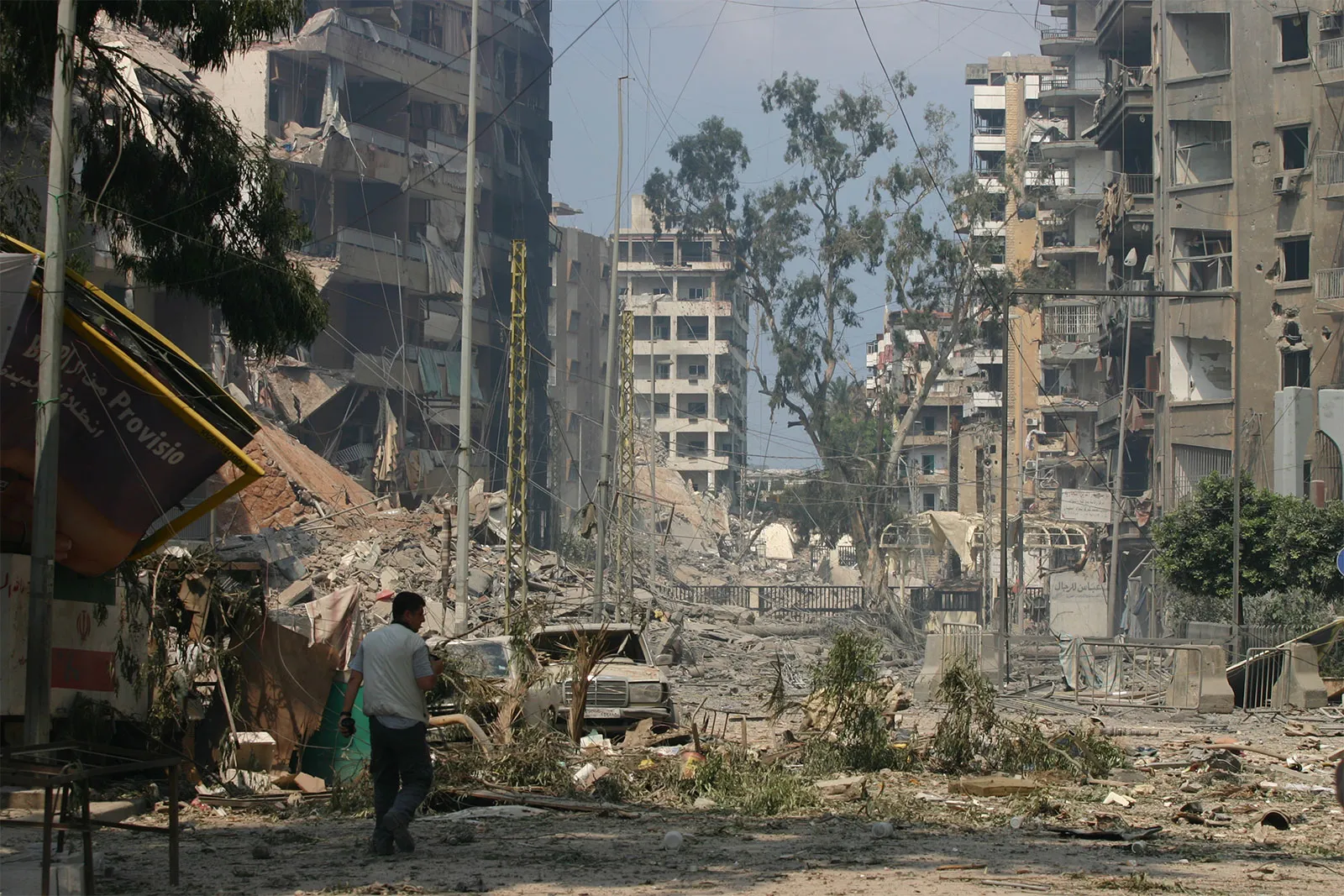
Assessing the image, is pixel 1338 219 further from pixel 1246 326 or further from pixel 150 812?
pixel 150 812

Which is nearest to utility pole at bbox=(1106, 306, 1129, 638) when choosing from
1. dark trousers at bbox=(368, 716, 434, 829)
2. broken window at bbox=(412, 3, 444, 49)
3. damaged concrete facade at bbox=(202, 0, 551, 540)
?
damaged concrete facade at bbox=(202, 0, 551, 540)

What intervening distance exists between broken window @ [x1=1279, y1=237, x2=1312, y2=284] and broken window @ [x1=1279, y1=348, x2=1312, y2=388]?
8.48 ft

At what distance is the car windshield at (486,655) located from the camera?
18.0 metres

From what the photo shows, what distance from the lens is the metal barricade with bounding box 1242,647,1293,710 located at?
2473 centimetres

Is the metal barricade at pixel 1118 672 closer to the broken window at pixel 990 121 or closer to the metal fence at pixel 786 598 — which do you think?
the metal fence at pixel 786 598

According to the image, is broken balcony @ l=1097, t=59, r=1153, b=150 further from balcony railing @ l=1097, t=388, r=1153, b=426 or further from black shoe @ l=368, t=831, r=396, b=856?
black shoe @ l=368, t=831, r=396, b=856

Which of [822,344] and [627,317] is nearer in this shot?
[627,317]

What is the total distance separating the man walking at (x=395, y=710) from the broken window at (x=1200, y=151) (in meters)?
48.3

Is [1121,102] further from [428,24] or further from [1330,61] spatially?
[428,24]

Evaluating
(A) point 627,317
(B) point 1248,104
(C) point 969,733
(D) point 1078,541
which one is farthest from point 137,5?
(D) point 1078,541

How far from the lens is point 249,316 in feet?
43.9

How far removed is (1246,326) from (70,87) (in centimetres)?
4368

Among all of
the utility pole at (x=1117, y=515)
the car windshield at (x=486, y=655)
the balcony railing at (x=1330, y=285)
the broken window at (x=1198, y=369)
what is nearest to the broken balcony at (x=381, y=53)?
the utility pole at (x=1117, y=515)

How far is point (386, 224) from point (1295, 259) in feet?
106
